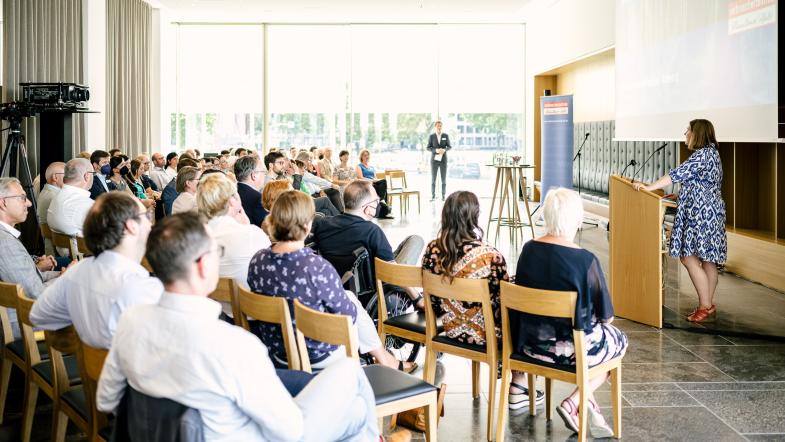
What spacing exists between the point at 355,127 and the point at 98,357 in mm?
16399

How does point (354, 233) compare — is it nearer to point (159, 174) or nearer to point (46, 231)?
point (46, 231)

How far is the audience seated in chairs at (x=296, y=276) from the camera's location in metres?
3.29

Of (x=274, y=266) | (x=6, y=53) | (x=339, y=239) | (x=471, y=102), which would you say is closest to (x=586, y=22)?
(x=471, y=102)

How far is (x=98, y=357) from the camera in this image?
8.36ft

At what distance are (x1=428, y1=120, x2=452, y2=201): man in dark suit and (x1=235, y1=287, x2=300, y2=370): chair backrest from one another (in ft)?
46.6

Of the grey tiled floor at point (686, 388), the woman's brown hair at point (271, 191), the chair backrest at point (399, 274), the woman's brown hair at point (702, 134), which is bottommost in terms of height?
the grey tiled floor at point (686, 388)

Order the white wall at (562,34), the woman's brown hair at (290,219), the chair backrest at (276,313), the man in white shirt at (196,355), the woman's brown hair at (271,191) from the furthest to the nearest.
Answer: the white wall at (562,34) < the woman's brown hair at (271,191) < the woman's brown hair at (290,219) < the chair backrest at (276,313) < the man in white shirt at (196,355)

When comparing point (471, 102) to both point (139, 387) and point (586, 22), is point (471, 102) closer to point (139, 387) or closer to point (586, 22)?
point (586, 22)

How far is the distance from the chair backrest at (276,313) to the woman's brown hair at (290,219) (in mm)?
312

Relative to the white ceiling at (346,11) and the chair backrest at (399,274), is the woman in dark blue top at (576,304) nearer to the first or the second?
the chair backrest at (399,274)

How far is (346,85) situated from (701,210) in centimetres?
1326

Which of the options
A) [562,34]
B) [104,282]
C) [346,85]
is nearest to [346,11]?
[346,85]

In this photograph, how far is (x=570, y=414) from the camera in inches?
146

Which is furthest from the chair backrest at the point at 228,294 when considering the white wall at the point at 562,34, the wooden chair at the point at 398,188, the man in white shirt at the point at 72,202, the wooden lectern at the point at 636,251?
the wooden chair at the point at 398,188
